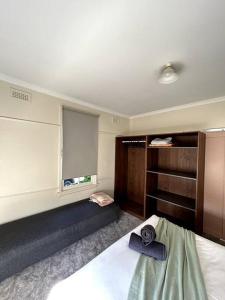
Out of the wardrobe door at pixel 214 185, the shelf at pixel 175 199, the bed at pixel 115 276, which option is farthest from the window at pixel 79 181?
the wardrobe door at pixel 214 185

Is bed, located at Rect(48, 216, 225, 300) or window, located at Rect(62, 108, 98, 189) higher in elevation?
window, located at Rect(62, 108, 98, 189)

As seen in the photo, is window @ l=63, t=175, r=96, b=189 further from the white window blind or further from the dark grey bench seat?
the dark grey bench seat

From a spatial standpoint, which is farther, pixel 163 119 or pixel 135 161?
pixel 135 161

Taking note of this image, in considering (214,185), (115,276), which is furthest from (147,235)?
(214,185)

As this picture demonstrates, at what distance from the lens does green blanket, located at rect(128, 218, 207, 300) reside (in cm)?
91

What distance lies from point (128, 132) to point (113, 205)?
1876 mm

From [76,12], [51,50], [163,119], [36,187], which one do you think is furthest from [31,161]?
[163,119]

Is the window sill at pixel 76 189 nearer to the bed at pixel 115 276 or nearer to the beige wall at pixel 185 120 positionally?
the bed at pixel 115 276

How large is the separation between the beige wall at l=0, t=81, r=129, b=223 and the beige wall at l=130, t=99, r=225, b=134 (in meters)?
1.60

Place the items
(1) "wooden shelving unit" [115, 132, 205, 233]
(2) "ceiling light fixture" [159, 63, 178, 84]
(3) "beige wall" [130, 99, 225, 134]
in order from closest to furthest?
(2) "ceiling light fixture" [159, 63, 178, 84]
(1) "wooden shelving unit" [115, 132, 205, 233]
(3) "beige wall" [130, 99, 225, 134]

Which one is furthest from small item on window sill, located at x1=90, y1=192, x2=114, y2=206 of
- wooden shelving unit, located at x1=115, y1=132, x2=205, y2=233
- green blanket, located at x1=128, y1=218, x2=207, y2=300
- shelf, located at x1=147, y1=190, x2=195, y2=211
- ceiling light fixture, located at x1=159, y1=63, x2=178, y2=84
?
ceiling light fixture, located at x1=159, y1=63, x2=178, y2=84

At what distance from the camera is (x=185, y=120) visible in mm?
2777

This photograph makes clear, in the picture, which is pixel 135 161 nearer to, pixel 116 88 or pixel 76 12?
pixel 116 88

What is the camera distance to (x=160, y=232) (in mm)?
1574
